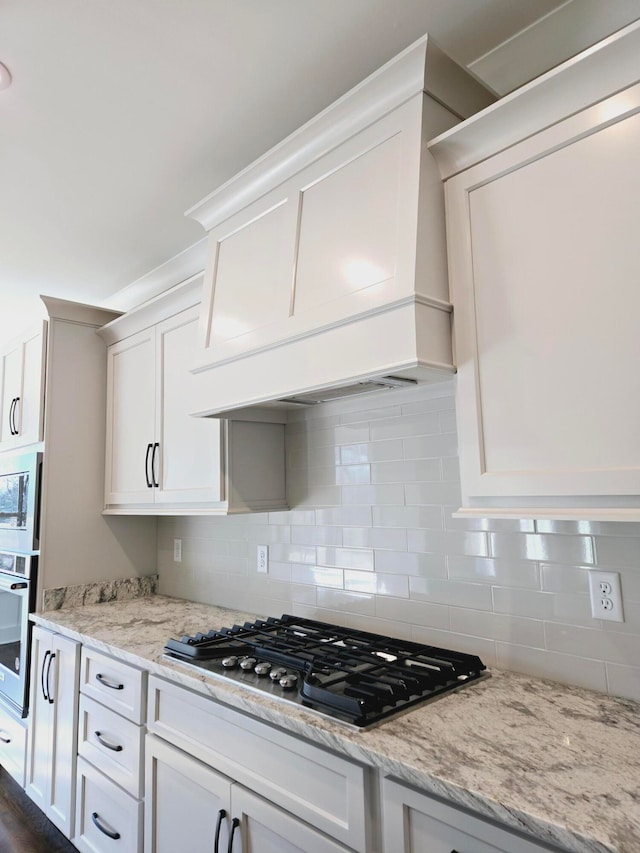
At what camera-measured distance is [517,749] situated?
3.64 ft

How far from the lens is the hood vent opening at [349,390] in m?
1.57

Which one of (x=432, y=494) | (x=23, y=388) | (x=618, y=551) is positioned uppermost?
(x=23, y=388)

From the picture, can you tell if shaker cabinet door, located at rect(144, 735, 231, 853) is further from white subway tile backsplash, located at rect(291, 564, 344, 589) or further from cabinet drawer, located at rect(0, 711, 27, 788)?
cabinet drawer, located at rect(0, 711, 27, 788)

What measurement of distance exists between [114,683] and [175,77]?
6.77 ft

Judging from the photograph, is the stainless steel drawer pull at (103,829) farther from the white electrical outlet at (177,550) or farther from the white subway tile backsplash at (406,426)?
the white subway tile backsplash at (406,426)

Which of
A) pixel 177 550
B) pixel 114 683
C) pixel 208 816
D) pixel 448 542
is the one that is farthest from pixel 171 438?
pixel 208 816

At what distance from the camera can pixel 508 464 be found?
1.27m

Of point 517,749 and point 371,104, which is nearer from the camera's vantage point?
point 517,749

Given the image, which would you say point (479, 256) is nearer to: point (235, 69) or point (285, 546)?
point (235, 69)

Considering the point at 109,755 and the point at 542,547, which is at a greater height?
the point at 542,547

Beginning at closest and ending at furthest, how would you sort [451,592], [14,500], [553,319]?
1. [553,319]
2. [451,592]
3. [14,500]

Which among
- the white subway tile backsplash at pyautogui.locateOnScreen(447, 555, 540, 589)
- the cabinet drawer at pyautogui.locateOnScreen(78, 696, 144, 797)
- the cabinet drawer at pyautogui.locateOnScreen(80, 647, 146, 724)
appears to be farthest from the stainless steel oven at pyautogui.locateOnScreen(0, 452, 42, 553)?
the white subway tile backsplash at pyautogui.locateOnScreen(447, 555, 540, 589)

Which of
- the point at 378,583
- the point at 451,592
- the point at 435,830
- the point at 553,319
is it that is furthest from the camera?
the point at 378,583

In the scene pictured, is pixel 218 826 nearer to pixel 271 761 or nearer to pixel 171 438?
pixel 271 761
